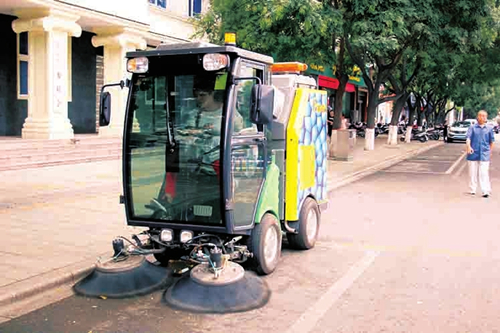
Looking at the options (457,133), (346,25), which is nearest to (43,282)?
(346,25)

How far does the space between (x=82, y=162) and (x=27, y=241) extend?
9.19 m

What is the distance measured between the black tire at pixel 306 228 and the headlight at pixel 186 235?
1842mm

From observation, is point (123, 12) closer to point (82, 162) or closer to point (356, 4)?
point (82, 162)

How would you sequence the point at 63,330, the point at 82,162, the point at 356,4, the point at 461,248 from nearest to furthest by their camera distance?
the point at 63,330
the point at 461,248
the point at 82,162
the point at 356,4

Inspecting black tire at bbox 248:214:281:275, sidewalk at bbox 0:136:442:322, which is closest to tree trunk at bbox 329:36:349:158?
sidewalk at bbox 0:136:442:322

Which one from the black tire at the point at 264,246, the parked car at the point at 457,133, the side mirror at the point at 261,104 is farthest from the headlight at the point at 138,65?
the parked car at the point at 457,133

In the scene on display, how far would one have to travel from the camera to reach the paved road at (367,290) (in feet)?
15.4

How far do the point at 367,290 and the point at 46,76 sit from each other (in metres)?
13.4

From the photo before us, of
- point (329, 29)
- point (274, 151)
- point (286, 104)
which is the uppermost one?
point (329, 29)

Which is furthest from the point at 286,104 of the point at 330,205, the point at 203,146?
the point at 330,205

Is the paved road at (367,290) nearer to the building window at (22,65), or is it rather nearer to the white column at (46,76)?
the white column at (46,76)

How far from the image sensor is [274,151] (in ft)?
21.2

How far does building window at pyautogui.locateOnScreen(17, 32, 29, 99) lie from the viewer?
696 inches

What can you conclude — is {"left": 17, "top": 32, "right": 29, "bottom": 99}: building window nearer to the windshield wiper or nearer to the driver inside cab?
the windshield wiper
